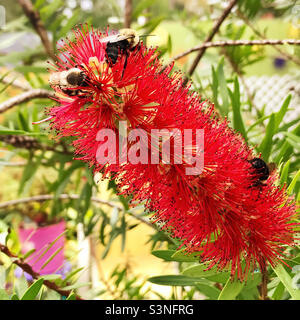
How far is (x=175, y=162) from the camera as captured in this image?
25 centimetres

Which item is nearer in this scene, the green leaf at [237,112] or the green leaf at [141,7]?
the green leaf at [237,112]

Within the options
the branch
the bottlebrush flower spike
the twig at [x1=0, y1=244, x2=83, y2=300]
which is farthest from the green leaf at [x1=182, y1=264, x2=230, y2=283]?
the branch

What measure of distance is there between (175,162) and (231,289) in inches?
4.5

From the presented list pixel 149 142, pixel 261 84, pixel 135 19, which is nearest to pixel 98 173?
pixel 149 142

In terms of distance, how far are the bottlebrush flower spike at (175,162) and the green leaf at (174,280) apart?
5 centimetres

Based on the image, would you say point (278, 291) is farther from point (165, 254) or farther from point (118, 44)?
point (118, 44)

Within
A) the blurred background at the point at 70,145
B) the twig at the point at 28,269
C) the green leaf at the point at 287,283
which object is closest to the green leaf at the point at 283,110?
the blurred background at the point at 70,145

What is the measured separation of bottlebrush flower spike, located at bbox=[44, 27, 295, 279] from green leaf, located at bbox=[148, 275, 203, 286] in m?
0.05

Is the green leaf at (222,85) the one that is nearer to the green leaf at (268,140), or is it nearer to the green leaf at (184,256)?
the green leaf at (268,140)

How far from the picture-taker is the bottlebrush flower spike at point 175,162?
0.79 ft

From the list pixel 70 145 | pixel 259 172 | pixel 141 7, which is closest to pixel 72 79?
pixel 259 172

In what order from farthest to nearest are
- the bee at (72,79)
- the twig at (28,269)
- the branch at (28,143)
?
the branch at (28,143) < the twig at (28,269) < the bee at (72,79)

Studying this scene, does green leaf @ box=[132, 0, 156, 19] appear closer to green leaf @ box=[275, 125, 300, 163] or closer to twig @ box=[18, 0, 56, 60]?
twig @ box=[18, 0, 56, 60]

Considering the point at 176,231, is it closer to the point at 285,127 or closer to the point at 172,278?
the point at 172,278
